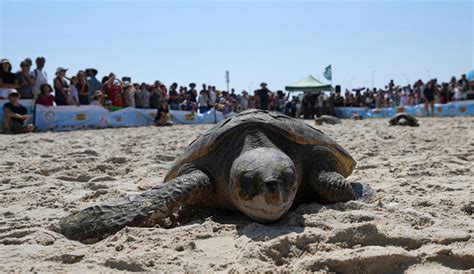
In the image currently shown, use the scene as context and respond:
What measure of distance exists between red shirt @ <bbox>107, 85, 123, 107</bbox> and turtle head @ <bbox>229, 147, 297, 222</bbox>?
454 inches

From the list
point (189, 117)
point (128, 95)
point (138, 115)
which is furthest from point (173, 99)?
point (128, 95)

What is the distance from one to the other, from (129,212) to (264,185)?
815 millimetres

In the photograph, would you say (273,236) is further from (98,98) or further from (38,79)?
(98,98)

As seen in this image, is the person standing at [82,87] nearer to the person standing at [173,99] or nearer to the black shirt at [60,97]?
the black shirt at [60,97]

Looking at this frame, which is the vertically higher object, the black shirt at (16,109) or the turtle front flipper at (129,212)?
the black shirt at (16,109)

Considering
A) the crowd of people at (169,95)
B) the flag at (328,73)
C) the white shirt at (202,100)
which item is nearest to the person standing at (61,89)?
the crowd of people at (169,95)

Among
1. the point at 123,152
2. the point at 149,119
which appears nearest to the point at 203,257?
the point at 123,152

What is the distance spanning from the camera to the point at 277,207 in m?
2.47

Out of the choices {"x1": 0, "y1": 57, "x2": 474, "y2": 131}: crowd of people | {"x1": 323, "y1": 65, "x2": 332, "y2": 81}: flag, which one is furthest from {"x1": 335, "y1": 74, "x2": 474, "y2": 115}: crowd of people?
{"x1": 323, "y1": 65, "x2": 332, "y2": 81}: flag

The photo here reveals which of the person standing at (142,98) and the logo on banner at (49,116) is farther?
the person standing at (142,98)

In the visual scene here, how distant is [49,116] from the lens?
11.6 m

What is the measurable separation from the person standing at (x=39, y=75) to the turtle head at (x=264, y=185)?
9.73 meters

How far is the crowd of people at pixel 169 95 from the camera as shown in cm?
1095

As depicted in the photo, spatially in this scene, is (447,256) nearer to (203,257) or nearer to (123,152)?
(203,257)
